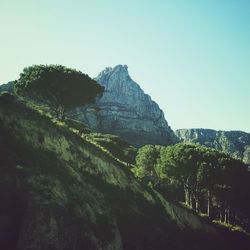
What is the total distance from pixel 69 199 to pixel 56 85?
4059 cm

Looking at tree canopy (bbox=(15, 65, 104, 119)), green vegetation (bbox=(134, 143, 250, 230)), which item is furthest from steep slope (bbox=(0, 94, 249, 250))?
tree canopy (bbox=(15, 65, 104, 119))

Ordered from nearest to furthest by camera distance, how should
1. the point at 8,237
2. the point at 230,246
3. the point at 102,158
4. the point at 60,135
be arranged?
the point at 8,237, the point at 60,135, the point at 102,158, the point at 230,246

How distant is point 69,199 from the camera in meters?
32.3

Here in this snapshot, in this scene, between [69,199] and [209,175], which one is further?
[209,175]

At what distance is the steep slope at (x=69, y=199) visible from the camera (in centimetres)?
2573

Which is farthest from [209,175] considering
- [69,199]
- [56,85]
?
[69,199]

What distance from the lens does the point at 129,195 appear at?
47.6 m

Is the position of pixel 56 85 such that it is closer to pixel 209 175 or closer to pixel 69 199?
pixel 209 175

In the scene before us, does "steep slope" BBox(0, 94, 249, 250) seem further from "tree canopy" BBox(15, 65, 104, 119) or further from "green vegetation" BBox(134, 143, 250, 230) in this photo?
"tree canopy" BBox(15, 65, 104, 119)

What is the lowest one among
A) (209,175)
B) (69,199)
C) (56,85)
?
(69,199)

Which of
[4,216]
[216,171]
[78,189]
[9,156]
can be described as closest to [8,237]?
[4,216]

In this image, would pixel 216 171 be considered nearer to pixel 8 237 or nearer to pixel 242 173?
pixel 242 173

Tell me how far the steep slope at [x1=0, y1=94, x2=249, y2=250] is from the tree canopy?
2200cm

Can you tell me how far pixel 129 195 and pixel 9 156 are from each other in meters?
20.7
